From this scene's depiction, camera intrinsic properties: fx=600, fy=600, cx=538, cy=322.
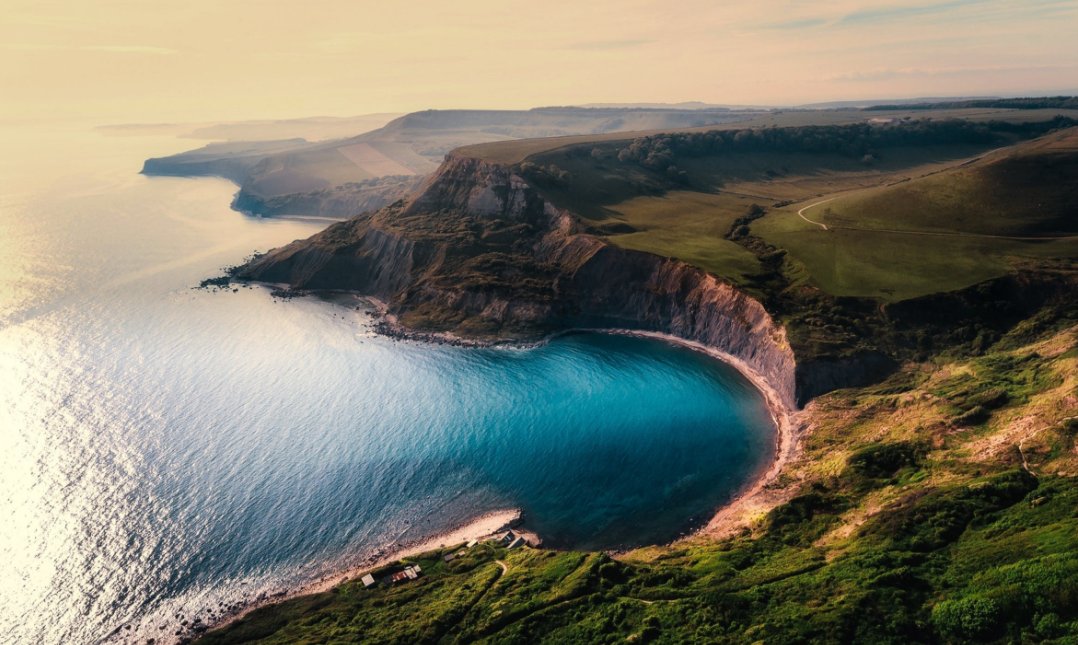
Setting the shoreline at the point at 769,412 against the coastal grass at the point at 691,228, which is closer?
the shoreline at the point at 769,412

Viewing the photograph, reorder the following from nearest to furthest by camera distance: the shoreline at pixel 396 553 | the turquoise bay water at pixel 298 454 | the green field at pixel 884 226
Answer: the shoreline at pixel 396 553, the turquoise bay water at pixel 298 454, the green field at pixel 884 226

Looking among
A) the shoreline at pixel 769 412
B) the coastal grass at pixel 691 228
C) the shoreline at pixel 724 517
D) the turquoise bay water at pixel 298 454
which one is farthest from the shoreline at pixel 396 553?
the coastal grass at pixel 691 228

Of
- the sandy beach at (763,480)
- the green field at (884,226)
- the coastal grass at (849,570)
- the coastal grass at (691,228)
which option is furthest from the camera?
the coastal grass at (691,228)

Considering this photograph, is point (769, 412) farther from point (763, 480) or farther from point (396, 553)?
point (396, 553)

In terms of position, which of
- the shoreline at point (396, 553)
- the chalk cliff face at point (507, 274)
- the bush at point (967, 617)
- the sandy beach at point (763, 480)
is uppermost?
the chalk cliff face at point (507, 274)

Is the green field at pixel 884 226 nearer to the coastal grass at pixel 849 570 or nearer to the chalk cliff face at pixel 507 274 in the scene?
the chalk cliff face at pixel 507 274

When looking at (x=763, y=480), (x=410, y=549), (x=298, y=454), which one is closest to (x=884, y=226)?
(x=763, y=480)

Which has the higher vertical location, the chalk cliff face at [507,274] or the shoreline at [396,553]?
the chalk cliff face at [507,274]

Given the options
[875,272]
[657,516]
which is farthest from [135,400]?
[875,272]
